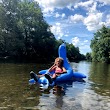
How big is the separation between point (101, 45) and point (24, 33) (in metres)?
29.5

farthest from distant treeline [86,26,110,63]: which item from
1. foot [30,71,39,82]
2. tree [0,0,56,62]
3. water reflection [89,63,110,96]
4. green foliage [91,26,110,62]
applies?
foot [30,71,39,82]

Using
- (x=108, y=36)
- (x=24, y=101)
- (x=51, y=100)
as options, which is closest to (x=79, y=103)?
(x=51, y=100)

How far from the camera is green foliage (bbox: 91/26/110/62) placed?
7006 cm

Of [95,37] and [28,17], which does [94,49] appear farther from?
[28,17]

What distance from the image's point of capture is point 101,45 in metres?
70.8

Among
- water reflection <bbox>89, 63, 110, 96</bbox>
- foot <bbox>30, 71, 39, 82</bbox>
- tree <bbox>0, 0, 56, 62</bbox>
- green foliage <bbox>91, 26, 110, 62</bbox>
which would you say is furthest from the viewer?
green foliage <bbox>91, 26, 110, 62</bbox>

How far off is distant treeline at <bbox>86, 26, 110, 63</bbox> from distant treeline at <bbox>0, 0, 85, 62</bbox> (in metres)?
19.2

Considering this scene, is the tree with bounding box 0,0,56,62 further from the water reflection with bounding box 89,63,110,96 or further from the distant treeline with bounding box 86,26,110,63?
the water reflection with bounding box 89,63,110,96

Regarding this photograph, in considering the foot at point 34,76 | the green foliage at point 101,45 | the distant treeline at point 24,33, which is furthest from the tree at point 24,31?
the foot at point 34,76

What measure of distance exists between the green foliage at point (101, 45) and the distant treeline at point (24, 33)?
1923 centimetres

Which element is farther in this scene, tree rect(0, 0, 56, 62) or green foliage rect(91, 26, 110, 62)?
green foliage rect(91, 26, 110, 62)

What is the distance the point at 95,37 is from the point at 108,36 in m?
6.12

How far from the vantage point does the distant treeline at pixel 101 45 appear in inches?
2758

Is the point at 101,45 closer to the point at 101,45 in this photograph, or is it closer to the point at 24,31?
the point at 101,45
